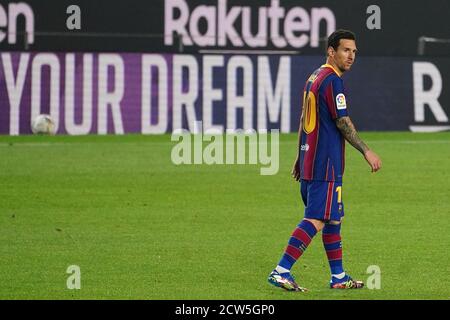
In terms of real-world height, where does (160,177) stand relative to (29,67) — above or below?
below

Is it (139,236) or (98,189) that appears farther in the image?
(98,189)

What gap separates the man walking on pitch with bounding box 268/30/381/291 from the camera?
1029cm

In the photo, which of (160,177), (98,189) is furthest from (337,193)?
(160,177)

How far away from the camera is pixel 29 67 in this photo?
24562mm

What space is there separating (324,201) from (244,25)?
52.9 ft

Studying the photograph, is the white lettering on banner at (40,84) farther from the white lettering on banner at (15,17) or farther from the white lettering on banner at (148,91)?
the white lettering on banner at (15,17)

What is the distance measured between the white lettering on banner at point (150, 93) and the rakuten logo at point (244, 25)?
2.05ft

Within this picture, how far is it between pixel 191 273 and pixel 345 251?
197 centimetres

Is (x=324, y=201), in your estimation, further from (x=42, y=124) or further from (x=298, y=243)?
(x=42, y=124)

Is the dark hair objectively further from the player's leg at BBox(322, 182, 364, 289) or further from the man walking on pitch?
the player's leg at BBox(322, 182, 364, 289)

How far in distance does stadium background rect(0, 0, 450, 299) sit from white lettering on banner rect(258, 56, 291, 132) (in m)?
0.03

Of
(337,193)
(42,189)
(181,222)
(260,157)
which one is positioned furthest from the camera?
(260,157)
